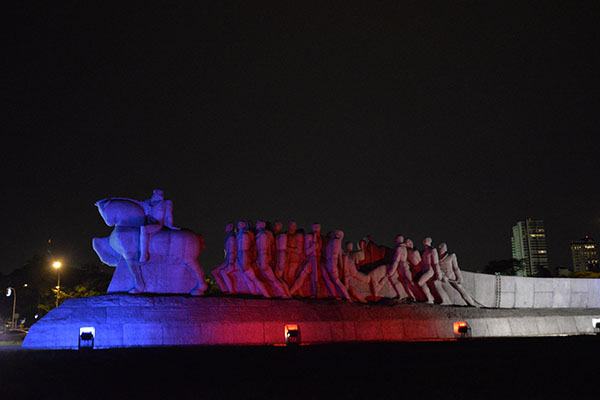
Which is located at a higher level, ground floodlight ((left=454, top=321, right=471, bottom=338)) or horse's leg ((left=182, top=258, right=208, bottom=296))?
horse's leg ((left=182, top=258, right=208, bottom=296))

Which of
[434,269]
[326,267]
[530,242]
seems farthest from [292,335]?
[530,242]

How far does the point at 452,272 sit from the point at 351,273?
173 inches

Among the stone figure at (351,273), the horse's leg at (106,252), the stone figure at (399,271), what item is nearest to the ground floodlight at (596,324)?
the stone figure at (399,271)

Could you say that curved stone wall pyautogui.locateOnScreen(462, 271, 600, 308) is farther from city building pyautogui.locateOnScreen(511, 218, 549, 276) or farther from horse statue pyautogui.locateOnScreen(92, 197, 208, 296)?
city building pyautogui.locateOnScreen(511, 218, 549, 276)

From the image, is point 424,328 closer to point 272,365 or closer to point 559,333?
point 559,333

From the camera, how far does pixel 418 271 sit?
20703 millimetres

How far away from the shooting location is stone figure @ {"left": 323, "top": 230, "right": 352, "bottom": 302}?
59.8 feet

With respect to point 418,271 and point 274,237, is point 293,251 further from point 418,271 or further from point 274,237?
point 418,271

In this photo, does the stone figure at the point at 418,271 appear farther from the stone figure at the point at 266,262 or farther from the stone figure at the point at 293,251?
the stone figure at the point at 266,262

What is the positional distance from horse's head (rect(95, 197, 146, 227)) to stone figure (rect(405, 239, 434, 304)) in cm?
922

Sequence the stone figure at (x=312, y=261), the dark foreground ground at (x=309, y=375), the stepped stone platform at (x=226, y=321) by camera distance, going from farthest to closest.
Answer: the stone figure at (x=312, y=261) < the stepped stone platform at (x=226, y=321) < the dark foreground ground at (x=309, y=375)

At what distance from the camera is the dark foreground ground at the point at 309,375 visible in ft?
21.1

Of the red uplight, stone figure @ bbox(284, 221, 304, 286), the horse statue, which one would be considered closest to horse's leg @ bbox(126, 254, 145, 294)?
the horse statue

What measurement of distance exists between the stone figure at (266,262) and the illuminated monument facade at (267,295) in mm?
32
